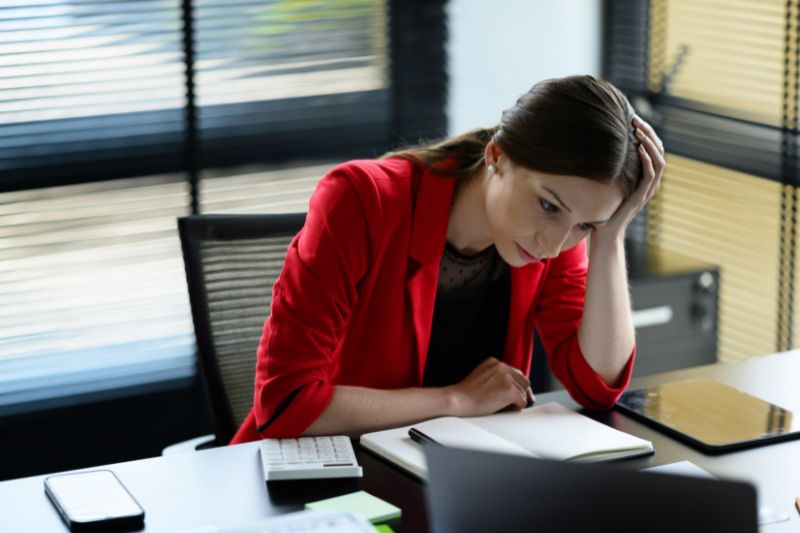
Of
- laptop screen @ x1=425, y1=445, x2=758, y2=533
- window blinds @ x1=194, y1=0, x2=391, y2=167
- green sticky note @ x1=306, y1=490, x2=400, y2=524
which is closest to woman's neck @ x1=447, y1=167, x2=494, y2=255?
green sticky note @ x1=306, y1=490, x2=400, y2=524

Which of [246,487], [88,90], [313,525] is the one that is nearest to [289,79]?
[88,90]

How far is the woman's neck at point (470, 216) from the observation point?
178cm

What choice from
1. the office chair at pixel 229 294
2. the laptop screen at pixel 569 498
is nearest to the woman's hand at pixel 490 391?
the office chair at pixel 229 294

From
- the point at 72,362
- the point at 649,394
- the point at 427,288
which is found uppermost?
the point at 427,288

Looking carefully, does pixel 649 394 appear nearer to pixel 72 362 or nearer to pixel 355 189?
pixel 355 189

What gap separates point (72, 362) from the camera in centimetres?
280

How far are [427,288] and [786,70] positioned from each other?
1543mm

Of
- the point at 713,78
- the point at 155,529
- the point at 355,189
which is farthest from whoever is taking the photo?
the point at 713,78

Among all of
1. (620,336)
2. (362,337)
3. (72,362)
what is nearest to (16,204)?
(72,362)

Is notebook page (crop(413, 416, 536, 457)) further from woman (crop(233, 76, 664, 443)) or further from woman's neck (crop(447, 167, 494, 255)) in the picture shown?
woman's neck (crop(447, 167, 494, 255))

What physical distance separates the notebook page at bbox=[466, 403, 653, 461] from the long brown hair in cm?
35

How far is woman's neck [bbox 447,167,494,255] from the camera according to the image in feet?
5.83

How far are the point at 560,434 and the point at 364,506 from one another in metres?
0.36

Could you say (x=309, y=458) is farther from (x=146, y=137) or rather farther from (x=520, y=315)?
(x=146, y=137)
